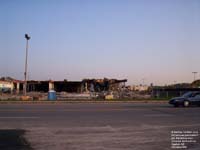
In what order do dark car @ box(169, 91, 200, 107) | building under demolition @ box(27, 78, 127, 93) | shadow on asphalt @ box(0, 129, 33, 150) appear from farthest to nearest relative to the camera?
building under demolition @ box(27, 78, 127, 93) → dark car @ box(169, 91, 200, 107) → shadow on asphalt @ box(0, 129, 33, 150)

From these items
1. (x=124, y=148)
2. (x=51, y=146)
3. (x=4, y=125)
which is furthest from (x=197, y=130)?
(x=4, y=125)

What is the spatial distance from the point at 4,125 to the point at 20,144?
4.72 meters

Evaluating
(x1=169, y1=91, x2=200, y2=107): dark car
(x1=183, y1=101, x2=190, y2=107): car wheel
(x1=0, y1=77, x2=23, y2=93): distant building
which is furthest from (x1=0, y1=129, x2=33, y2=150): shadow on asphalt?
(x1=0, y1=77, x2=23, y2=93): distant building

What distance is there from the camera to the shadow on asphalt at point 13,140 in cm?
976

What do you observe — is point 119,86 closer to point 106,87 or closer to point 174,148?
point 106,87

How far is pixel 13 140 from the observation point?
10.9m

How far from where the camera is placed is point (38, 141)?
1070cm

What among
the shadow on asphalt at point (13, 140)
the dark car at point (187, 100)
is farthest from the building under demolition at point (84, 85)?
the shadow on asphalt at point (13, 140)

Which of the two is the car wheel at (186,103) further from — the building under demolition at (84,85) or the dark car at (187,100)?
the building under demolition at (84,85)

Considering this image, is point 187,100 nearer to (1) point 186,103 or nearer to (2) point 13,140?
(1) point 186,103

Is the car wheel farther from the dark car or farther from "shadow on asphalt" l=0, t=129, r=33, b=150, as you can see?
"shadow on asphalt" l=0, t=129, r=33, b=150

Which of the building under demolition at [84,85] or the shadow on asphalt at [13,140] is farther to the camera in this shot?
the building under demolition at [84,85]

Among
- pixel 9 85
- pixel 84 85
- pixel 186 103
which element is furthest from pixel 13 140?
pixel 9 85

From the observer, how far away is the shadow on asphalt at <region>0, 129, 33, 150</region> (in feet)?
32.0
